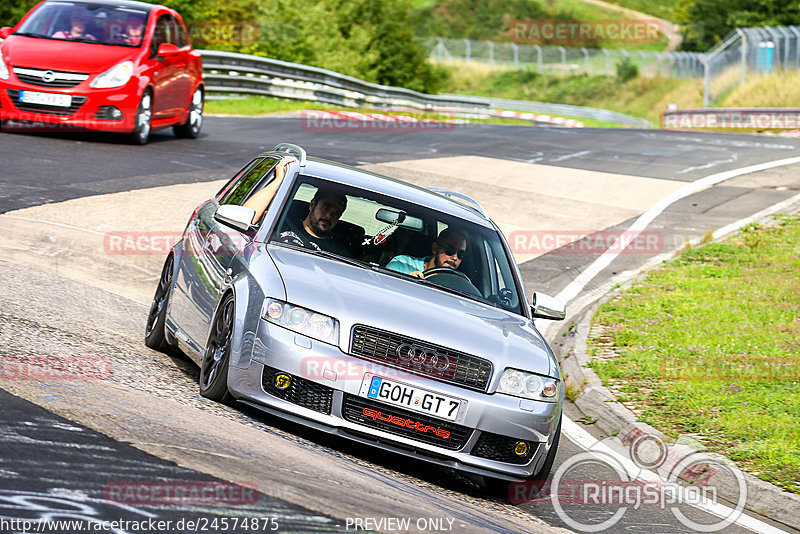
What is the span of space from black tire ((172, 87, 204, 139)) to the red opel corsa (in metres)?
0.90

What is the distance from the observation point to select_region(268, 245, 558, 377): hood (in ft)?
19.5

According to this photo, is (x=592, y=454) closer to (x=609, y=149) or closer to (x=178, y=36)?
(x=178, y=36)

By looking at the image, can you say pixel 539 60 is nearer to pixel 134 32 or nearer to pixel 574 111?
pixel 574 111

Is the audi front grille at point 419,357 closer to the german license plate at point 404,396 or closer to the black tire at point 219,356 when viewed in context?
the german license plate at point 404,396

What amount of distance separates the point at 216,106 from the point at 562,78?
174ft

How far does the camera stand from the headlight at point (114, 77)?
16531 mm

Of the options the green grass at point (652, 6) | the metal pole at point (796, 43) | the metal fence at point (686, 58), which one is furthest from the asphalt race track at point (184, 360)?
the green grass at point (652, 6)

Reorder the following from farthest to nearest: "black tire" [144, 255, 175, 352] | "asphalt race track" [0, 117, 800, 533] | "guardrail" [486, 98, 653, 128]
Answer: "guardrail" [486, 98, 653, 128], "black tire" [144, 255, 175, 352], "asphalt race track" [0, 117, 800, 533]

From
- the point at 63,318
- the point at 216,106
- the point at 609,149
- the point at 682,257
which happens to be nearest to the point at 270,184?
the point at 63,318

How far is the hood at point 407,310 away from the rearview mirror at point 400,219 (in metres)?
0.61

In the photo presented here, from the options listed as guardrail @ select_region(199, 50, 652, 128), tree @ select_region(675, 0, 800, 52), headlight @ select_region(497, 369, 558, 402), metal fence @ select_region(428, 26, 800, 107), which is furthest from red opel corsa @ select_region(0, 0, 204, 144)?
tree @ select_region(675, 0, 800, 52)

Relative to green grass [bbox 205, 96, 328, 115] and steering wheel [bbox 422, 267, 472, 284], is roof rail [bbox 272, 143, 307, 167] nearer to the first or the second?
steering wheel [bbox 422, 267, 472, 284]

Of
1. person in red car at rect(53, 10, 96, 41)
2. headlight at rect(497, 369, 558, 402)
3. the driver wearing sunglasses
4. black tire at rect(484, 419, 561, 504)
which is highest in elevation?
person in red car at rect(53, 10, 96, 41)

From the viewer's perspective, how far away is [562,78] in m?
78.1
